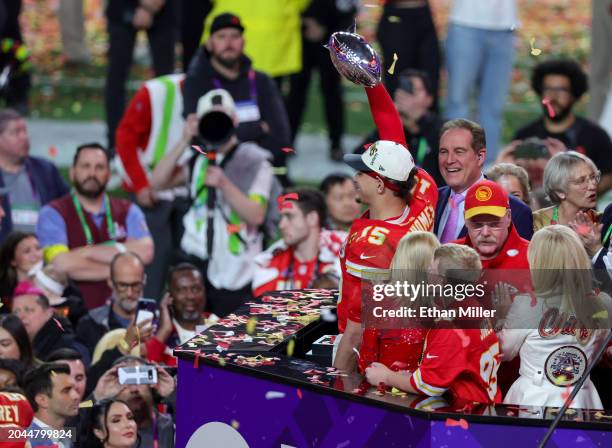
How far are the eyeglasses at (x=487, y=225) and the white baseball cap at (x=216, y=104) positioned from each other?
11.3ft

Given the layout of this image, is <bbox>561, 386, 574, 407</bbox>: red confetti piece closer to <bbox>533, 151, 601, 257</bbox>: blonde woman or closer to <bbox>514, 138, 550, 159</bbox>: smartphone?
<bbox>533, 151, 601, 257</bbox>: blonde woman

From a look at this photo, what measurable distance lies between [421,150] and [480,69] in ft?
8.13

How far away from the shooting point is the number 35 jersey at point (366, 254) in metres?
5.75

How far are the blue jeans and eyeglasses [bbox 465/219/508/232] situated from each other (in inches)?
220

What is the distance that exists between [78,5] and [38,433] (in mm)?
10717

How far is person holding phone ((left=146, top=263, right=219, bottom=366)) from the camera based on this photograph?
7961 millimetres

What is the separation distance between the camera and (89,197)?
30.3 feet

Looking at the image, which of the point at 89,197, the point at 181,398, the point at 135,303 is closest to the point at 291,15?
the point at 89,197

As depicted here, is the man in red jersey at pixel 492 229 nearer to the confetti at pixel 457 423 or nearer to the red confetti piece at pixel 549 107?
the confetti at pixel 457 423

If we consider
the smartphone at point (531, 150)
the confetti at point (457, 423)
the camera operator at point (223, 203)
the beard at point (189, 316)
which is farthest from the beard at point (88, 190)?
the confetti at point (457, 423)

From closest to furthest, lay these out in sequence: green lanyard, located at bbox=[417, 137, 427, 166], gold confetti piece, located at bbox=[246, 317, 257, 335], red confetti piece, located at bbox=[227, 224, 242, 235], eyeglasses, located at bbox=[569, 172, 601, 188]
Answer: gold confetti piece, located at bbox=[246, 317, 257, 335] → eyeglasses, located at bbox=[569, 172, 601, 188] → red confetti piece, located at bbox=[227, 224, 242, 235] → green lanyard, located at bbox=[417, 137, 427, 166]

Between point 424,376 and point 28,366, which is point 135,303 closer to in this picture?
point 28,366

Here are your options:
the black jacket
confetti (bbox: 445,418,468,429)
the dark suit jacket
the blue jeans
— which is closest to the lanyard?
the black jacket

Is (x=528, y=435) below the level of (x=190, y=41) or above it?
below
